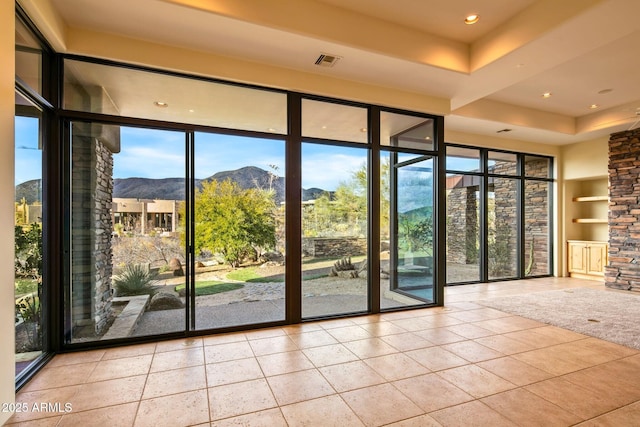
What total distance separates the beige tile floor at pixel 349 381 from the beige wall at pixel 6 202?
43 centimetres

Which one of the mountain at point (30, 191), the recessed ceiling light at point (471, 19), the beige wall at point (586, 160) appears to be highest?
the recessed ceiling light at point (471, 19)

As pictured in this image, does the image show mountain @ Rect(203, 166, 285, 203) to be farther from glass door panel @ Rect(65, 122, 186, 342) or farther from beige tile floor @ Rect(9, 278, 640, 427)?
beige tile floor @ Rect(9, 278, 640, 427)

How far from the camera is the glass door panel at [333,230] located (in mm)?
4520

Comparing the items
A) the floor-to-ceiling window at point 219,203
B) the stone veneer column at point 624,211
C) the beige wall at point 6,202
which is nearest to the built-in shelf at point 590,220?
the stone veneer column at point 624,211

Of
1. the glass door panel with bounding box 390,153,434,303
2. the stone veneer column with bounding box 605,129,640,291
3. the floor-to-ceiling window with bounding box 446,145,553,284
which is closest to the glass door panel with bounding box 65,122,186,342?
the glass door panel with bounding box 390,153,434,303

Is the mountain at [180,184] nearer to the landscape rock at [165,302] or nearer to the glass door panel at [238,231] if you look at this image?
the glass door panel at [238,231]

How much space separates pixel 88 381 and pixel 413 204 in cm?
476

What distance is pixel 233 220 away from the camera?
4172 mm

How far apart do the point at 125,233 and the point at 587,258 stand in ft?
31.5

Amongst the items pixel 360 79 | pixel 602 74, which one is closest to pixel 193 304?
pixel 360 79

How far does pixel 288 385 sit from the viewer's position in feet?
8.96

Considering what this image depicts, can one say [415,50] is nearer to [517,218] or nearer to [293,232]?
[293,232]

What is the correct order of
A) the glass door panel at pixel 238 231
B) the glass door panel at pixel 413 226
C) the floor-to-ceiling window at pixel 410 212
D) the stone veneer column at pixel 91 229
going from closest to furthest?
1. the stone veneer column at pixel 91 229
2. the glass door panel at pixel 238 231
3. the floor-to-ceiling window at pixel 410 212
4. the glass door panel at pixel 413 226

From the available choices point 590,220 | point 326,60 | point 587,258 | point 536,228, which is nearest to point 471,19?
point 326,60
